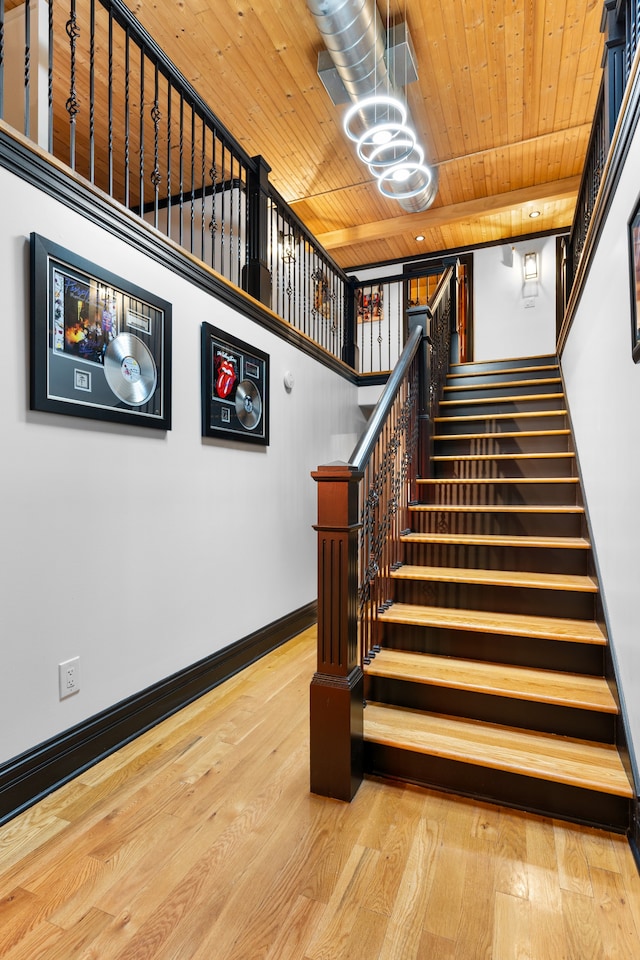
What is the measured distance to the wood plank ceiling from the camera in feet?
10.1

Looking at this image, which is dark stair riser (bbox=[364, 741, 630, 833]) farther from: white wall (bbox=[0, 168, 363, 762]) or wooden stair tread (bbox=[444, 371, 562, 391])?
wooden stair tread (bbox=[444, 371, 562, 391])

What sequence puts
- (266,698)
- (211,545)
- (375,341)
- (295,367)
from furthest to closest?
(375,341), (295,367), (211,545), (266,698)

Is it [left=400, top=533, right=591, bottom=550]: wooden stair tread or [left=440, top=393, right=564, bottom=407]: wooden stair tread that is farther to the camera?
[left=440, top=393, right=564, bottom=407]: wooden stair tread

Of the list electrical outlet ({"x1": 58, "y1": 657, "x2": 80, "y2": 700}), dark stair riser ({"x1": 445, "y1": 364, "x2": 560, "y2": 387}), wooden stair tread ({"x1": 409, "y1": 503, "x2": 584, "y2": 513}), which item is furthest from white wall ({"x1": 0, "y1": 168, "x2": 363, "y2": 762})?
dark stair riser ({"x1": 445, "y1": 364, "x2": 560, "y2": 387})

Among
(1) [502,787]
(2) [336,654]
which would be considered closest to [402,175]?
(2) [336,654]

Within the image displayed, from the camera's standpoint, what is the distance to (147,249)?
90.0 inches

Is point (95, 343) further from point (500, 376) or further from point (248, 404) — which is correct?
point (500, 376)

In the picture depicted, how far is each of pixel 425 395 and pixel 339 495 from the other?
1844 mm

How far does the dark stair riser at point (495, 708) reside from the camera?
1.75 metres

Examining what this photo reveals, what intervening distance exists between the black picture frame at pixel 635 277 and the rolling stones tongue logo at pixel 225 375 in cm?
199

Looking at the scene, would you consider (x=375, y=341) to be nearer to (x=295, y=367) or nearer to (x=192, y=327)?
(x=295, y=367)

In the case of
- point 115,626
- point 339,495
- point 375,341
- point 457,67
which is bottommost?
point 115,626

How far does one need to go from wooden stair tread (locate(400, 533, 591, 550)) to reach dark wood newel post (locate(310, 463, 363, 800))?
913mm

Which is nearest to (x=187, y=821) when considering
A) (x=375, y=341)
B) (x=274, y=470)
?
(x=274, y=470)
